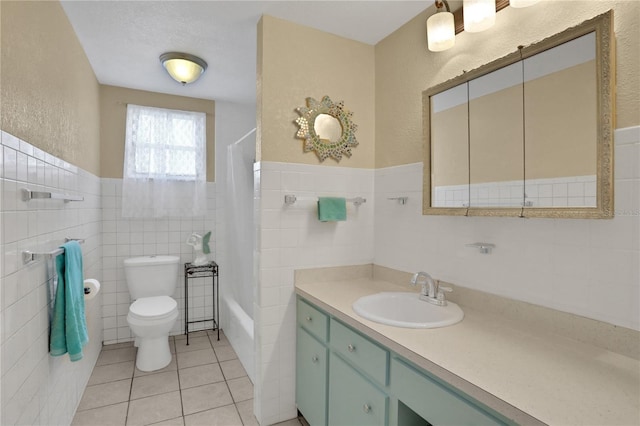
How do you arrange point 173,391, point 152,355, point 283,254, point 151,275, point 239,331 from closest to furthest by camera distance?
point 283,254, point 173,391, point 152,355, point 239,331, point 151,275

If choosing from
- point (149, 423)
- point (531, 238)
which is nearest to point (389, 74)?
point (531, 238)

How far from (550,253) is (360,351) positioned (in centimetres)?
86

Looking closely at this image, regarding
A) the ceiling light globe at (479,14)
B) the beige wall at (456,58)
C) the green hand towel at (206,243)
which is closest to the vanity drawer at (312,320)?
the beige wall at (456,58)

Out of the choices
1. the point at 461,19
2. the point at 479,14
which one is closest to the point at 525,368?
the point at 479,14

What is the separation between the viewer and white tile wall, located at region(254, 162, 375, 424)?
2014 millimetres

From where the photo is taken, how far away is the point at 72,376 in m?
2.04

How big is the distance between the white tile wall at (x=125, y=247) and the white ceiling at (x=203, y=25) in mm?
1243

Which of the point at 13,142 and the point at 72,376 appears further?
the point at 72,376

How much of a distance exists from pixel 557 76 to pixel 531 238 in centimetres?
62

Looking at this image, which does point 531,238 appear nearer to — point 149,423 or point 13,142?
point 13,142

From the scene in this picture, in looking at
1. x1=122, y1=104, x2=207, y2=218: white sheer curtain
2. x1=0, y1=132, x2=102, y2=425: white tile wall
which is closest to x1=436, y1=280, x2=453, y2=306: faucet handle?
x1=0, y1=132, x2=102, y2=425: white tile wall

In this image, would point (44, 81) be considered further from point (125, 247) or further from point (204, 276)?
point (204, 276)

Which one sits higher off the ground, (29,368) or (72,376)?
(29,368)

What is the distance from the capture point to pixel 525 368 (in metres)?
1.03
